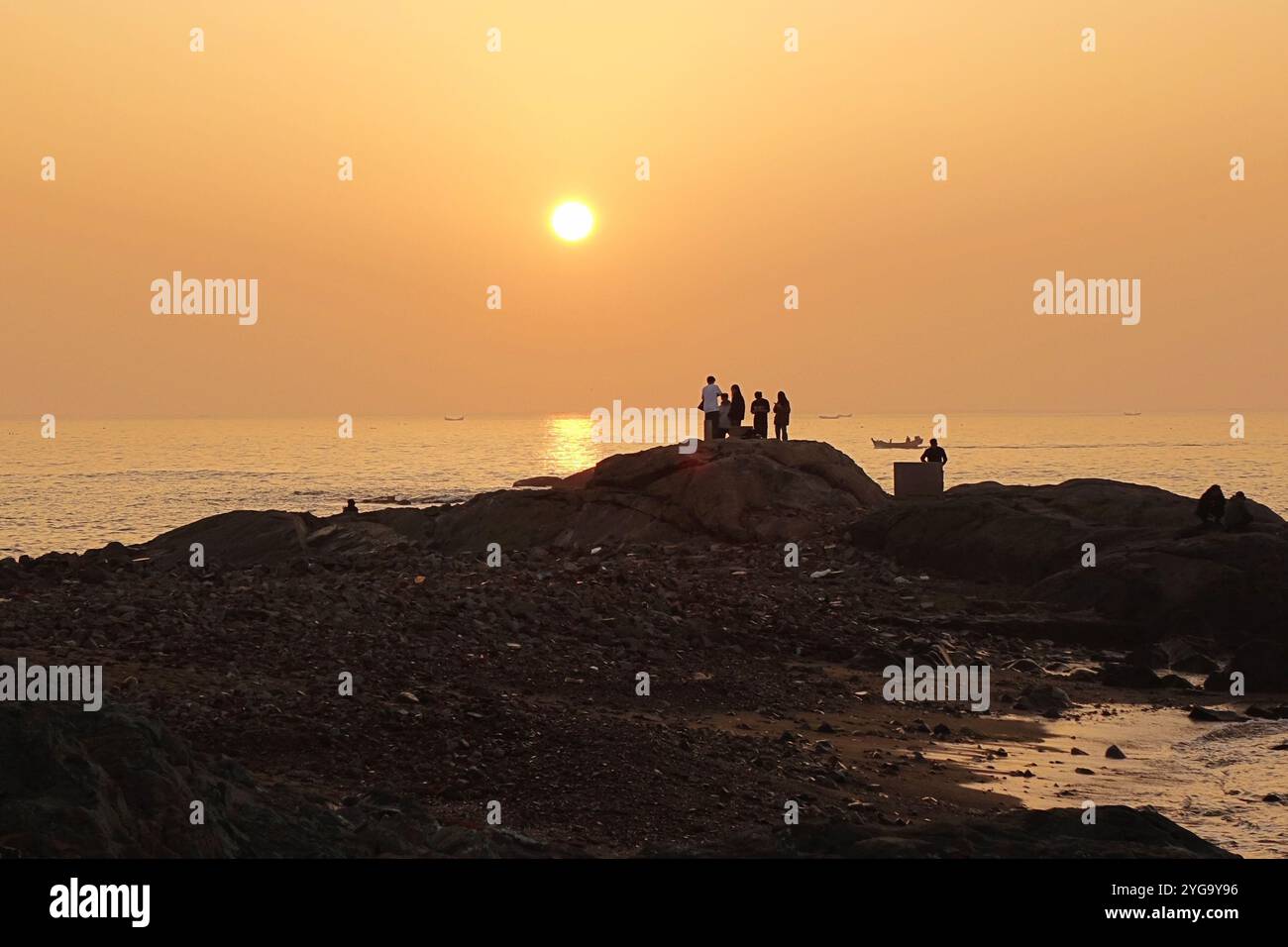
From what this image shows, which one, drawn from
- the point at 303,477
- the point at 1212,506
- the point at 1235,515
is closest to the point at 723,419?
the point at 1212,506

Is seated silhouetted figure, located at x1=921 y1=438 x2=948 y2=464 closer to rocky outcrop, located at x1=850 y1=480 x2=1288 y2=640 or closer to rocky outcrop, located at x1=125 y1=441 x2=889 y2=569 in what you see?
rocky outcrop, located at x1=850 y1=480 x2=1288 y2=640

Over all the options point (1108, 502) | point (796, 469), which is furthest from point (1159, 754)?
point (796, 469)

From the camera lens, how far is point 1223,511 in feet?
103

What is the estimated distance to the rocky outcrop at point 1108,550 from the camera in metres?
27.9

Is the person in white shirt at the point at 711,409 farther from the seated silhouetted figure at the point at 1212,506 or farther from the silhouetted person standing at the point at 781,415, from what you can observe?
the seated silhouetted figure at the point at 1212,506

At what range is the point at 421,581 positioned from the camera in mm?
25812

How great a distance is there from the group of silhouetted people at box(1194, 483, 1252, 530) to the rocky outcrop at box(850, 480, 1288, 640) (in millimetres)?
334

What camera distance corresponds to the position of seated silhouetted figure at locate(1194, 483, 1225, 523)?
3094cm

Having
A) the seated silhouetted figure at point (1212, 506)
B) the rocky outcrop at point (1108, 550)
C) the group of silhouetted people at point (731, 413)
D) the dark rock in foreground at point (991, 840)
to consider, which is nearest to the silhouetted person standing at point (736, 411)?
the group of silhouetted people at point (731, 413)

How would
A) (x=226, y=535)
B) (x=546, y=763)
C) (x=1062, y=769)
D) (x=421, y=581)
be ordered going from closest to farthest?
(x=546, y=763) < (x=1062, y=769) < (x=421, y=581) < (x=226, y=535)

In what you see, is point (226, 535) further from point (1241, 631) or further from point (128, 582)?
point (1241, 631)

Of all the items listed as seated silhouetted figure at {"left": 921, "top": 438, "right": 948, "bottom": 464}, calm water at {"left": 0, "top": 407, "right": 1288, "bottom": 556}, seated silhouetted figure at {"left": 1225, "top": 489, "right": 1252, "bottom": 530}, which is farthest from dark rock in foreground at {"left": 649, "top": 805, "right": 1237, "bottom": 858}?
calm water at {"left": 0, "top": 407, "right": 1288, "bottom": 556}
